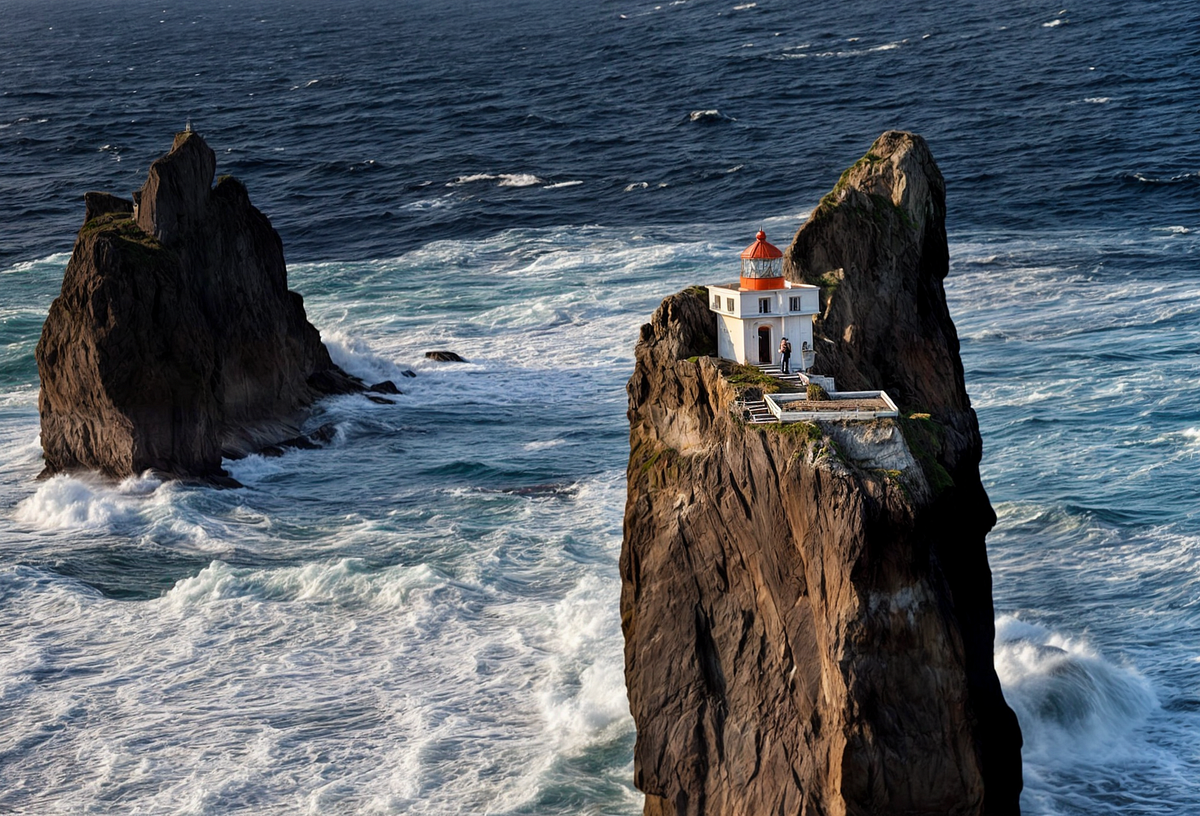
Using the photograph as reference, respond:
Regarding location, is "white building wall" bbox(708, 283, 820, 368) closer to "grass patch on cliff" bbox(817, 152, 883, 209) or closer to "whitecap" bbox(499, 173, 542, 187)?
"grass patch on cliff" bbox(817, 152, 883, 209)

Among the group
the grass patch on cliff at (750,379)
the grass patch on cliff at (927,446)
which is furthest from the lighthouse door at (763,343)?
the grass patch on cliff at (927,446)

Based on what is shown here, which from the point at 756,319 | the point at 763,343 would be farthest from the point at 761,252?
the point at 763,343

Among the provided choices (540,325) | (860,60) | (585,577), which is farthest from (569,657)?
(860,60)

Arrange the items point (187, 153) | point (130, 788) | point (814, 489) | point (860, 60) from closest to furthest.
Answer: point (814, 489), point (130, 788), point (187, 153), point (860, 60)

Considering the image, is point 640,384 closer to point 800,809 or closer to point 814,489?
point 814,489

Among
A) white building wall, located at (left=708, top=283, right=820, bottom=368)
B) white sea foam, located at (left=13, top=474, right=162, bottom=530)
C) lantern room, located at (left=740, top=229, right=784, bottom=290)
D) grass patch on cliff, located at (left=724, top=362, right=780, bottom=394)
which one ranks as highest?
lantern room, located at (left=740, top=229, right=784, bottom=290)

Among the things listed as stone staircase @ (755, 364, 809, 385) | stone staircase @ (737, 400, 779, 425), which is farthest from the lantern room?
stone staircase @ (737, 400, 779, 425)

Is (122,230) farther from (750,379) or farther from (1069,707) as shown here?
(1069,707)

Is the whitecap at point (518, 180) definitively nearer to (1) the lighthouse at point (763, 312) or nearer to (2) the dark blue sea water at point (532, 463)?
(2) the dark blue sea water at point (532, 463)
